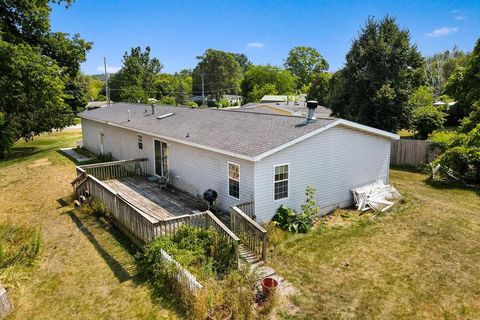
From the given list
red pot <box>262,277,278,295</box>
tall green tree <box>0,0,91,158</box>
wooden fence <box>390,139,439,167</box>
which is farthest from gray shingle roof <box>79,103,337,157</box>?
wooden fence <box>390,139,439,167</box>

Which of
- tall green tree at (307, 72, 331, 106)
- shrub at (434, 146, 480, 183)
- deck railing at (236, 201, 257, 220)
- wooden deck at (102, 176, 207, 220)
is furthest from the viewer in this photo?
tall green tree at (307, 72, 331, 106)

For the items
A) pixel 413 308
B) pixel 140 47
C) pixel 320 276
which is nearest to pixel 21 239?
pixel 320 276

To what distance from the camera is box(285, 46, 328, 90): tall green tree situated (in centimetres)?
9181

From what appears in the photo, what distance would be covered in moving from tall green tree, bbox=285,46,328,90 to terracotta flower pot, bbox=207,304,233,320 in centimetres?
8997

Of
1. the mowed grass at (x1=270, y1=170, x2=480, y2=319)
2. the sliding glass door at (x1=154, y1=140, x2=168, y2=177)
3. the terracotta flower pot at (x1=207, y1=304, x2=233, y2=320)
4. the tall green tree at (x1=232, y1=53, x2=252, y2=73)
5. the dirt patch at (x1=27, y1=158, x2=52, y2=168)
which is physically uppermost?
the tall green tree at (x1=232, y1=53, x2=252, y2=73)

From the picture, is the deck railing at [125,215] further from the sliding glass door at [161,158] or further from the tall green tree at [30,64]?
the tall green tree at [30,64]

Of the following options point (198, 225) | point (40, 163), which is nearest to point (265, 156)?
point (198, 225)

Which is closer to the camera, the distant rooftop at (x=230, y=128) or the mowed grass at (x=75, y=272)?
the mowed grass at (x=75, y=272)

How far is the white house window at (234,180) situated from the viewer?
1115 centimetres

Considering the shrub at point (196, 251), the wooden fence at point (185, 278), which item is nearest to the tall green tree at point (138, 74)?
the shrub at point (196, 251)

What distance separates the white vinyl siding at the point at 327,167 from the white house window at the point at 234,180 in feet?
3.01

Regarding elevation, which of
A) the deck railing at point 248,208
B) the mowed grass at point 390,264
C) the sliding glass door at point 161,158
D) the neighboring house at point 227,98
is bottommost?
the mowed grass at point 390,264

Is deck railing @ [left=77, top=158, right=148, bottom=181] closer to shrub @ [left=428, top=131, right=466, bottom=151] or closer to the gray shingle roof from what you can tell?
the gray shingle roof

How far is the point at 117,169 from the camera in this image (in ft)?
52.5
